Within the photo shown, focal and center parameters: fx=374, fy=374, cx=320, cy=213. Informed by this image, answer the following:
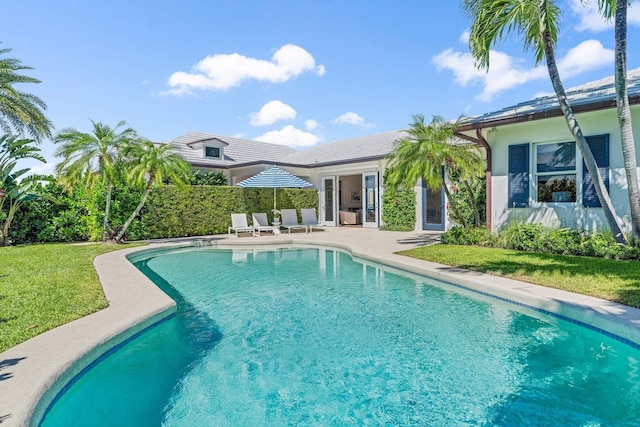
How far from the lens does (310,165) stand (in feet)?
78.0

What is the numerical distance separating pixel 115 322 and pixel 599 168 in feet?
39.6

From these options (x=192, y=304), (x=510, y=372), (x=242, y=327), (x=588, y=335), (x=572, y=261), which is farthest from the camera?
(x=572, y=261)

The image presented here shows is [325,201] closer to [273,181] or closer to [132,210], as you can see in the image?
[273,181]

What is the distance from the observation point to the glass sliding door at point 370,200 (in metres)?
21.0

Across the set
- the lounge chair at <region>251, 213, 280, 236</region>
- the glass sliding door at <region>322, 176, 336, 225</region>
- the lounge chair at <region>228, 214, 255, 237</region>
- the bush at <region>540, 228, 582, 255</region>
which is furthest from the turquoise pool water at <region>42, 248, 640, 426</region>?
the glass sliding door at <region>322, 176, 336, 225</region>

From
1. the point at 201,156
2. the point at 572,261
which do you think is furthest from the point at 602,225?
the point at 201,156

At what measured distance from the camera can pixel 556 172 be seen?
1130 cm

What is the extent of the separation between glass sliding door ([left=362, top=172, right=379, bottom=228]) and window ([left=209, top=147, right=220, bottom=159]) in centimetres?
1063

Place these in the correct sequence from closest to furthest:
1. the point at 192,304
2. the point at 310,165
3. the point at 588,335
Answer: the point at 588,335 → the point at 192,304 → the point at 310,165

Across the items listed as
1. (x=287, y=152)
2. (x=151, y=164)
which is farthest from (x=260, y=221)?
(x=287, y=152)

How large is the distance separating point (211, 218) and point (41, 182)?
6988 millimetres

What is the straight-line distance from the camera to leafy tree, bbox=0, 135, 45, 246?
13905 mm

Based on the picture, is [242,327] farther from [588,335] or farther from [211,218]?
[211,218]

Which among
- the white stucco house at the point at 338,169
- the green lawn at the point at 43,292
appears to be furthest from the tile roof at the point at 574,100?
the green lawn at the point at 43,292
